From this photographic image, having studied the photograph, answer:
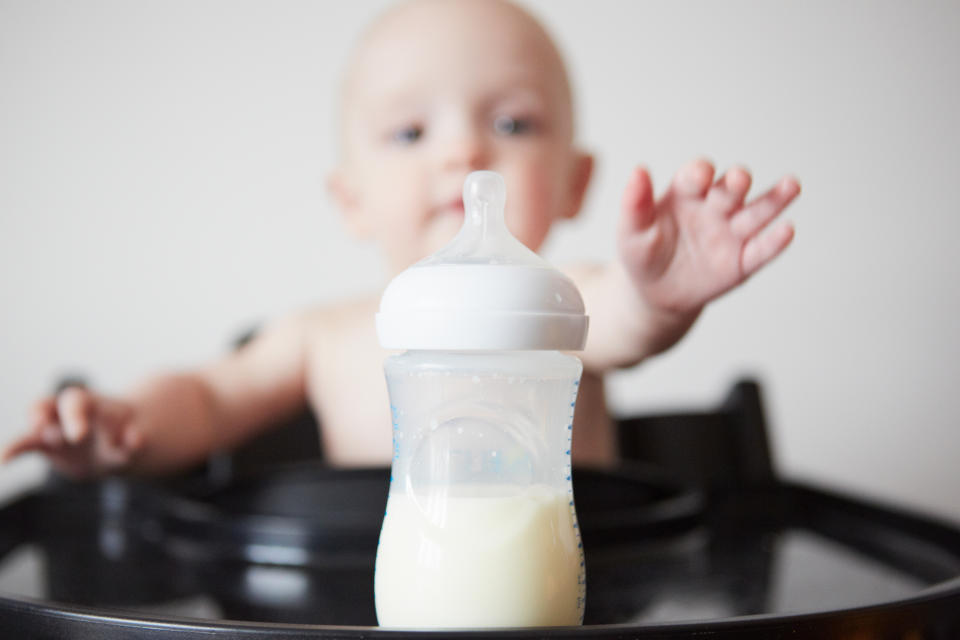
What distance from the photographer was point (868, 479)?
131 cm

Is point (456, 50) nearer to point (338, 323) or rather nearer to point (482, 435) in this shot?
point (338, 323)

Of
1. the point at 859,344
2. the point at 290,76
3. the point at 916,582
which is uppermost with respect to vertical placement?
the point at 290,76

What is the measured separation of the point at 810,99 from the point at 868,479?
1.80ft

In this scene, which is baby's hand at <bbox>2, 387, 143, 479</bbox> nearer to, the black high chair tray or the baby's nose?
the black high chair tray

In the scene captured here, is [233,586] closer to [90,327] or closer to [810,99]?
[90,327]

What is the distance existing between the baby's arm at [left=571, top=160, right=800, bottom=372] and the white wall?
0.88 meters

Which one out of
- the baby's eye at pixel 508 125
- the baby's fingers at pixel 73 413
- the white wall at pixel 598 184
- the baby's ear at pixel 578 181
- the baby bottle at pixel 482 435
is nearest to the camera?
the baby bottle at pixel 482 435

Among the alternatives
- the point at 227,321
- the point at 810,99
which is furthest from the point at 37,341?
the point at 810,99

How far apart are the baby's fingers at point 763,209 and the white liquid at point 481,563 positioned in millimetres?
141

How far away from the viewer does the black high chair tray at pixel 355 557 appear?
31 cm

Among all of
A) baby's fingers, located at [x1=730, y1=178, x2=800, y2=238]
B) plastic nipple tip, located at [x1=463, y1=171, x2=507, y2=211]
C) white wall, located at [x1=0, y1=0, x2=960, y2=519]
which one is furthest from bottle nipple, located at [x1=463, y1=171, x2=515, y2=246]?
white wall, located at [x1=0, y1=0, x2=960, y2=519]

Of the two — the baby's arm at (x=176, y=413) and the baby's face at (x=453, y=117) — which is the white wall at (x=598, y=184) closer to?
the baby's arm at (x=176, y=413)

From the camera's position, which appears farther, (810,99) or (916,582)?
(810,99)

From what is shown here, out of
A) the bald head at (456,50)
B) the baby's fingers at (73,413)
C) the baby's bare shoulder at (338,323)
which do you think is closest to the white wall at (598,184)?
the baby's bare shoulder at (338,323)
